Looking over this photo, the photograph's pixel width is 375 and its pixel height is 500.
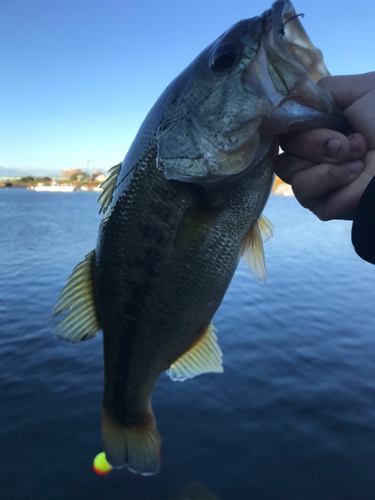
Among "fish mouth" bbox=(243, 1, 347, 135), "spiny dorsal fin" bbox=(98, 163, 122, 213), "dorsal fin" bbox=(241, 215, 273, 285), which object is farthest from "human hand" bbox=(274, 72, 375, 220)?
"spiny dorsal fin" bbox=(98, 163, 122, 213)

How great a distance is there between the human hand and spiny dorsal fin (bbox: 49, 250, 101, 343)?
4.56 ft

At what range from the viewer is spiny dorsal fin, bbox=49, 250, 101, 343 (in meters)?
2.23

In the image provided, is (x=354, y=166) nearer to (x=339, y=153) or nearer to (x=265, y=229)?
(x=339, y=153)

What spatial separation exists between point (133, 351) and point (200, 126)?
58.6 inches

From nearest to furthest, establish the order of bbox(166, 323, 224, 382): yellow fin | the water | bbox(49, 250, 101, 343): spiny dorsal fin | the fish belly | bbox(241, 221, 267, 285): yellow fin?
the fish belly, bbox(241, 221, 267, 285): yellow fin, bbox(49, 250, 101, 343): spiny dorsal fin, bbox(166, 323, 224, 382): yellow fin, the water

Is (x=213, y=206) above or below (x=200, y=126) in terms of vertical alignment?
below

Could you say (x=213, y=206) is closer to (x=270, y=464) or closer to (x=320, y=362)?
(x=270, y=464)

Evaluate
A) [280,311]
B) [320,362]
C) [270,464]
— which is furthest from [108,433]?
[280,311]

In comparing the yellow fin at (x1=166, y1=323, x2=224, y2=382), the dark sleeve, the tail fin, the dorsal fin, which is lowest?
the tail fin

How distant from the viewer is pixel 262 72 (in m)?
1.57

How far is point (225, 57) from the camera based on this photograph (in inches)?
65.8

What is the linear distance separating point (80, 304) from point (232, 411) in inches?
168

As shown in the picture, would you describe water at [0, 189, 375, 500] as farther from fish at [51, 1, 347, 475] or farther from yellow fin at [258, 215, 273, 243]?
yellow fin at [258, 215, 273, 243]

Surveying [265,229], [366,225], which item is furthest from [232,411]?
[366,225]
